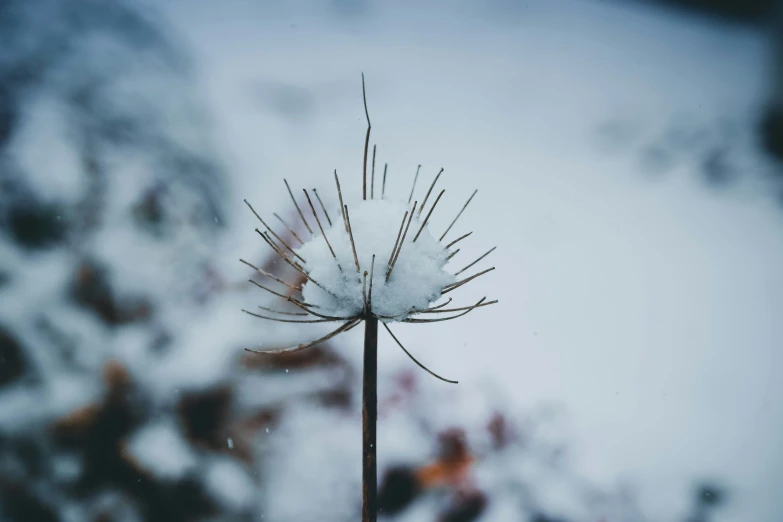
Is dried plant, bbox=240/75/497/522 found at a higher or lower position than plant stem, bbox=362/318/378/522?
higher

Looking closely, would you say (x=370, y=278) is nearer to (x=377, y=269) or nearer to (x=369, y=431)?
(x=377, y=269)

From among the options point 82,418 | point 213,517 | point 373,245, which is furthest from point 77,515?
point 373,245

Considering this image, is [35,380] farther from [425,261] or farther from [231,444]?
[425,261]

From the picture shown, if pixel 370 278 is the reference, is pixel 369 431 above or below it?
below

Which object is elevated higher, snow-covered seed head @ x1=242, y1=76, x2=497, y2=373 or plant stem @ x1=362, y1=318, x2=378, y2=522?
snow-covered seed head @ x1=242, y1=76, x2=497, y2=373

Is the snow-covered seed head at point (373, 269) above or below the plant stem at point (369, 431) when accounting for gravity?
above

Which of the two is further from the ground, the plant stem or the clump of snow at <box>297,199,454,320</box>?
the clump of snow at <box>297,199,454,320</box>

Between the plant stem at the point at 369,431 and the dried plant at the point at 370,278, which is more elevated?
the dried plant at the point at 370,278

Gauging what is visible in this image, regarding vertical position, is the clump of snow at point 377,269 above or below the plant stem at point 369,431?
above
